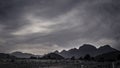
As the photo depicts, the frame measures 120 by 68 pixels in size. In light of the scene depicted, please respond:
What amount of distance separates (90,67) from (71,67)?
6.48 metres

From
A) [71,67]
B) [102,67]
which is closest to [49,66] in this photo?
[71,67]

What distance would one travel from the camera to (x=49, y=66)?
48500mm

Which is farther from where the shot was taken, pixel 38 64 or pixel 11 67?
pixel 38 64

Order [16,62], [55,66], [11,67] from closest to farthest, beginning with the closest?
[11,67]
[16,62]
[55,66]

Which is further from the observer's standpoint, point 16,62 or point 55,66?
point 55,66

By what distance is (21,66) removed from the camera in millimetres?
44500

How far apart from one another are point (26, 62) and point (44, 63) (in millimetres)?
4892

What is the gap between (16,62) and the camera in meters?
46.1

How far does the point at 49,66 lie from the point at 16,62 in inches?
354

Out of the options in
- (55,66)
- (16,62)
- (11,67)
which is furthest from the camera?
(55,66)

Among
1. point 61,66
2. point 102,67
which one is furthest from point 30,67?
point 102,67

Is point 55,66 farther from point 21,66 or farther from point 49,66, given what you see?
point 21,66

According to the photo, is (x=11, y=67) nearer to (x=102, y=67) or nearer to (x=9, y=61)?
(x=9, y=61)

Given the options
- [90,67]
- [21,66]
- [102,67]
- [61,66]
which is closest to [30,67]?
[21,66]
